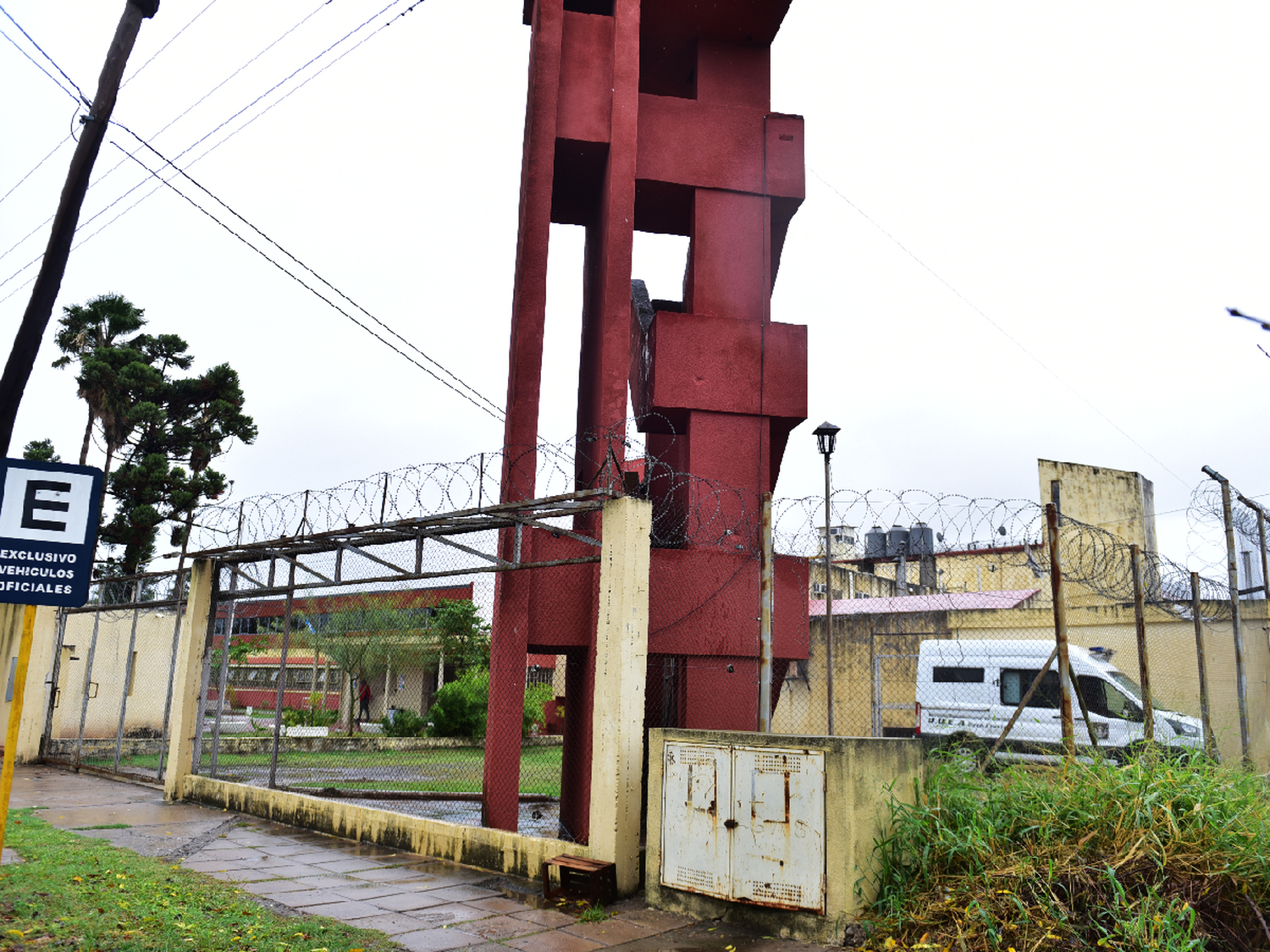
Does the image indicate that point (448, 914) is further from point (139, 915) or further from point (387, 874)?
point (139, 915)

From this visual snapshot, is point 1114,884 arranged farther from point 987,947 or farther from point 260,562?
point 260,562

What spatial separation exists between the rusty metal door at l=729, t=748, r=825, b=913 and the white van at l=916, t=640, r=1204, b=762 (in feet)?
22.0

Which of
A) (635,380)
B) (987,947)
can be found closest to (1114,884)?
(987,947)

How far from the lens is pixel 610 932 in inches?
253

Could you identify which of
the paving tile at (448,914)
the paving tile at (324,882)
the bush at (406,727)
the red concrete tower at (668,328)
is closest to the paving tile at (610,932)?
the paving tile at (448,914)

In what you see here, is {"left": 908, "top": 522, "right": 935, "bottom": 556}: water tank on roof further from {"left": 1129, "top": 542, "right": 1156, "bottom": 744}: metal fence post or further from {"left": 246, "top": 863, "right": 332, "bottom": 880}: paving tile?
{"left": 246, "top": 863, "right": 332, "bottom": 880}: paving tile

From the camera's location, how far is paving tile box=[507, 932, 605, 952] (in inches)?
236

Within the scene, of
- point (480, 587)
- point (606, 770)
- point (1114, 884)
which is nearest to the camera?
point (1114, 884)

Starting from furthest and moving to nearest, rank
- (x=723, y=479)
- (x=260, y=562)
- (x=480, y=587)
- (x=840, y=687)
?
(x=480, y=587) → (x=840, y=687) → (x=260, y=562) → (x=723, y=479)

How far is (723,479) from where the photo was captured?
11.6 meters

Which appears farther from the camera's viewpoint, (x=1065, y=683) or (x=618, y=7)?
(x=618, y=7)

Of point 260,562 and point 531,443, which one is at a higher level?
point 531,443

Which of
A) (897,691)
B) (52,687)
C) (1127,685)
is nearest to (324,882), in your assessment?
(1127,685)

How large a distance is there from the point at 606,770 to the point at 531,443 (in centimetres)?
420
